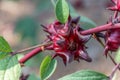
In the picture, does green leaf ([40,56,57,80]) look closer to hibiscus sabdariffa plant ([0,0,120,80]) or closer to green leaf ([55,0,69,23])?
hibiscus sabdariffa plant ([0,0,120,80])

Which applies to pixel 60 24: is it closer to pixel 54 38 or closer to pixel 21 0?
pixel 54 38

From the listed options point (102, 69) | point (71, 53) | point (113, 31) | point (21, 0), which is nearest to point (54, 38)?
point (71, 53)

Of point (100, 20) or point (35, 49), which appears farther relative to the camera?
point (100, 20)

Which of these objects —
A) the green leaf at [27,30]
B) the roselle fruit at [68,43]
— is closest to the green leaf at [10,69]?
the roselle fruit at [68,43]

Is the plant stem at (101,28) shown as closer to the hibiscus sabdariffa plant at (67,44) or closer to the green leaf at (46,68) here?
the hibiscus sabdariffa plant at (67,44)

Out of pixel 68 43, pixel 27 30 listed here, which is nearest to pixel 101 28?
pixel 68 43

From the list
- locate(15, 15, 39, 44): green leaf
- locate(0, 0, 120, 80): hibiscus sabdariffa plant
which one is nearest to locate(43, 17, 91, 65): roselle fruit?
locate(0, 0, 120, 80): hibiscus sabdariffa plant

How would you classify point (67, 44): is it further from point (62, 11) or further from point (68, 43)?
point (62, 11)
